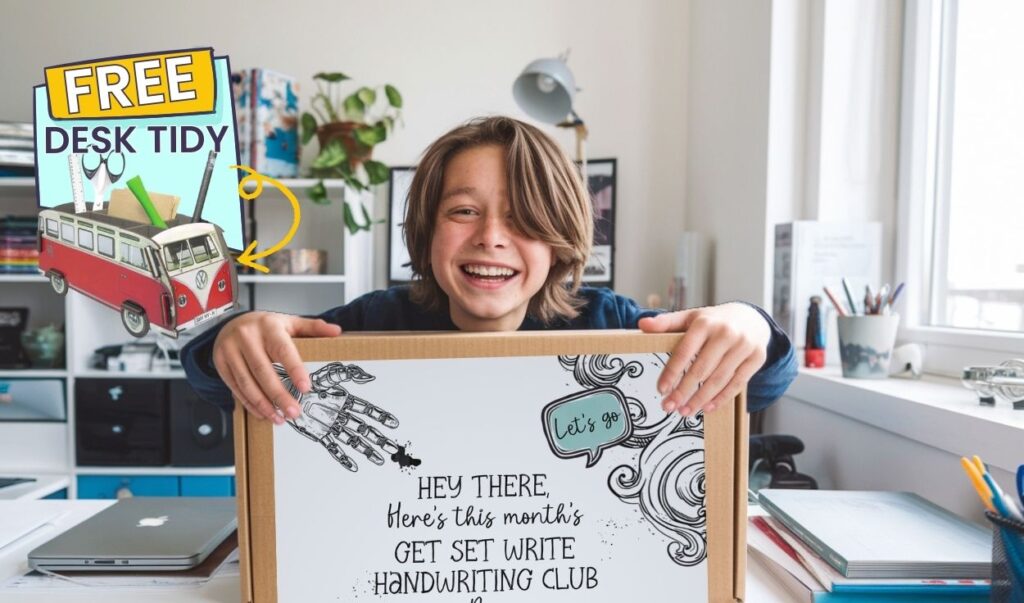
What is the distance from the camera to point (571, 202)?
2.56ft

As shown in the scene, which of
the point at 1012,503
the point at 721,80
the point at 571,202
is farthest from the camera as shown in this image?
the point at 721,80

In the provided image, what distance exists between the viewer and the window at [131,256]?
0.42 metres

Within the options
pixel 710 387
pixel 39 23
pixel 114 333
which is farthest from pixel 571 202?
pixel 39 23

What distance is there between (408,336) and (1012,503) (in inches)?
20.2

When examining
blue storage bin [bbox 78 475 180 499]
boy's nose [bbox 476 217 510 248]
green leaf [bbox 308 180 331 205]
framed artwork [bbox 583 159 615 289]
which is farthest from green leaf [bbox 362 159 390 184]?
boy's nose [bbox 476 217 510 248]

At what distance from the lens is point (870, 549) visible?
591mm

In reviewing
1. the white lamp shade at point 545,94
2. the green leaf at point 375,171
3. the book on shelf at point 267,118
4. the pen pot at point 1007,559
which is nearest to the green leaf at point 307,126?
the book on shelf at point 267,118

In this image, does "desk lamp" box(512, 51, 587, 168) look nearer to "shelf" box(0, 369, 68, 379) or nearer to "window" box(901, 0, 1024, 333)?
"window" box(901, 0, 1024, 333)

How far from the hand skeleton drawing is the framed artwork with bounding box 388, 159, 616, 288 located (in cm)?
167

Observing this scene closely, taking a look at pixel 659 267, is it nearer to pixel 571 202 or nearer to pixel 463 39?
pixel 463 39

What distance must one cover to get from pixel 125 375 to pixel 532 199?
1779 mm

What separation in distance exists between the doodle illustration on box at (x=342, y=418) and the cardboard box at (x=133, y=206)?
146mm

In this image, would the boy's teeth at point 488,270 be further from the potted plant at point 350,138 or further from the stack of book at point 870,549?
the potted plant at point 350,138

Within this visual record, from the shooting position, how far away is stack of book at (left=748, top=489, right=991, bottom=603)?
0.56 meters
